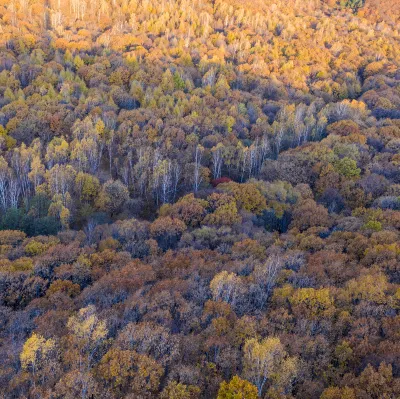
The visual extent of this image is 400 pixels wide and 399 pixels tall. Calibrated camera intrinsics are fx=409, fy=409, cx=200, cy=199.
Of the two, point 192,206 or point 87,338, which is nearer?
point 87,338

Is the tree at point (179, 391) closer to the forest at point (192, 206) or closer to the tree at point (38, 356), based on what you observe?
the forest at point (192, 206)

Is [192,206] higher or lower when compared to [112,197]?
higher

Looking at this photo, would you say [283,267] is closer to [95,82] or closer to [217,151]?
[217,151]

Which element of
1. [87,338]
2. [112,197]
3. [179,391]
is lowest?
[112,197]

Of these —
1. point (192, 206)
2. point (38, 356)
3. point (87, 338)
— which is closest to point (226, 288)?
point (87, 338)

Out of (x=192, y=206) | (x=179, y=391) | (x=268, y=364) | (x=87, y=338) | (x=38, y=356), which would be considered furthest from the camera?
(x=192, y=206)

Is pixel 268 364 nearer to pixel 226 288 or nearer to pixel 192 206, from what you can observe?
pixel 226 288

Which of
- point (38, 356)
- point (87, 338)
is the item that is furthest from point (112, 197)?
point (38, 356)

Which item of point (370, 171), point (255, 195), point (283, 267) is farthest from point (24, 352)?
point (370, 171)

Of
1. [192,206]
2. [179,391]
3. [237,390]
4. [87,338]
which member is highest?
[237,390]

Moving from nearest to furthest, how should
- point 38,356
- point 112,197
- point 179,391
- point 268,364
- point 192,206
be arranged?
point 179,391
point 268,364
point 38,356
point 192,206
point 112,197

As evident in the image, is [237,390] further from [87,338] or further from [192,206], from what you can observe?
[192,206]
